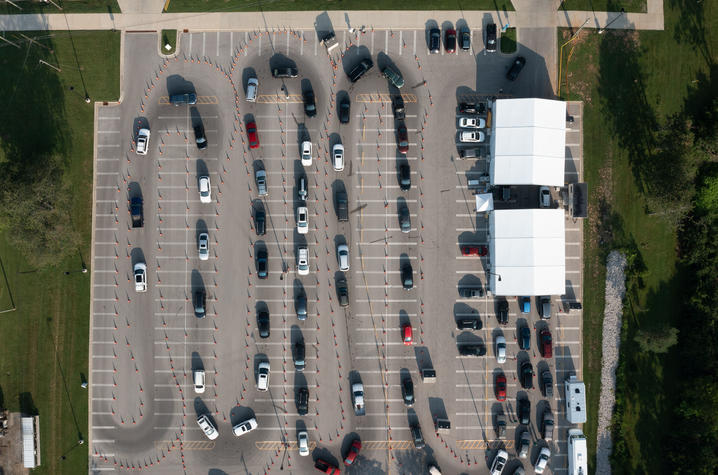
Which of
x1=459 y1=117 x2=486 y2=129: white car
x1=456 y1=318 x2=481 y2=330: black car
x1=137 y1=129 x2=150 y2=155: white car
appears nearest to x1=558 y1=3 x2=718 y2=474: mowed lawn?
x1=459 y1=117 x2=486 y2=129: white car

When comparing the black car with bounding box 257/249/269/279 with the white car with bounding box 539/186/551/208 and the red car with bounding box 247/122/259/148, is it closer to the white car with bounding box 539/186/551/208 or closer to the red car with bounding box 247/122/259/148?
the red car with bounding box 247/122/259/148

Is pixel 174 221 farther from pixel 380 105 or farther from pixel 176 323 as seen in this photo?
pixel 380 105

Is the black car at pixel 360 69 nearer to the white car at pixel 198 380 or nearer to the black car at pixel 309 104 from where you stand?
the black car at pixel 309 104

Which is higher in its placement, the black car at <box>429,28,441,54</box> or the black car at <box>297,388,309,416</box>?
the black car at <box>429,28,441,54</box>

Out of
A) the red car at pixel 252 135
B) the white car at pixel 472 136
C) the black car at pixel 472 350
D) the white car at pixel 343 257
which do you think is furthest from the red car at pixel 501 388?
the red car at pixel 252 135

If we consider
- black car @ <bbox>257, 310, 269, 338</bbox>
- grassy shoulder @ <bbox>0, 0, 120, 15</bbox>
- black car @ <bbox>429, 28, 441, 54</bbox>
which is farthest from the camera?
grassy shoulder @ <bbox>0, 0, 120, 15</bbox>
